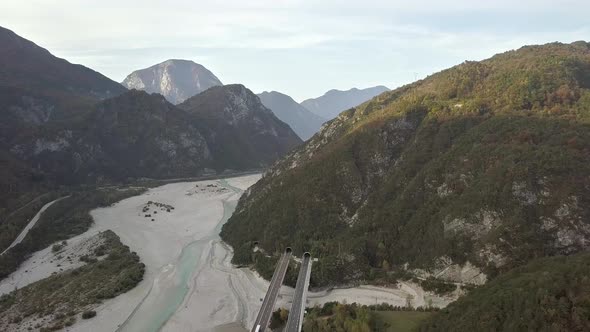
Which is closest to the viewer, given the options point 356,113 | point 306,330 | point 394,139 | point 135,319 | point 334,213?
point 306,330

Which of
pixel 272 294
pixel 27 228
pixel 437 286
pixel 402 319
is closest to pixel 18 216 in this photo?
pixel 27 228

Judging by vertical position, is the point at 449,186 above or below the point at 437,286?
above

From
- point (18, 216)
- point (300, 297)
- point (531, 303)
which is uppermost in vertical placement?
point (531, 303)

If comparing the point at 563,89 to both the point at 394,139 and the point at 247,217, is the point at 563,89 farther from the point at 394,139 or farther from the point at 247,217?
the point at 247,217

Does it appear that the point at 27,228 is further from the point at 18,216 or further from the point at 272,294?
the point at 272,294

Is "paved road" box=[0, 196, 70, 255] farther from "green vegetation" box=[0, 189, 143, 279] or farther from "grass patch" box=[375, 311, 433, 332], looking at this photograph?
"grass patch" box=[375, 311, 433, 332]

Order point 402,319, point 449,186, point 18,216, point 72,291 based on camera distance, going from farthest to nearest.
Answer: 1. point 18,216
2. point 449,186
3. point 72,291
4. point 402,319

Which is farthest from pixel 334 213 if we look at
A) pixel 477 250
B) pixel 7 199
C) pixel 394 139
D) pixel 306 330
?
pixel 7 199
